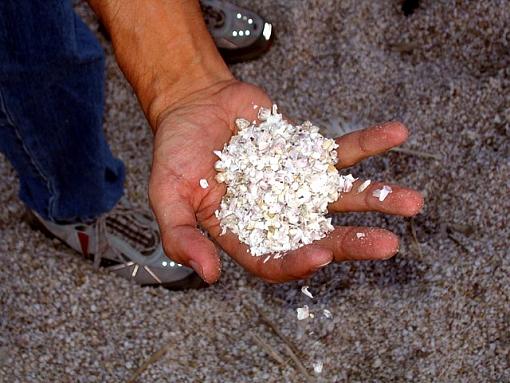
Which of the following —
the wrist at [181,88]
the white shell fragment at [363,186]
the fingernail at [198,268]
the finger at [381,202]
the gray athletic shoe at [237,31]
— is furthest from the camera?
the gray athletic shoe at [237,31]

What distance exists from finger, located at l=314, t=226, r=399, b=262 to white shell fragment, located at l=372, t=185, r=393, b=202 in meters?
0.08

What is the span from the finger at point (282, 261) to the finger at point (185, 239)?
0.15 m

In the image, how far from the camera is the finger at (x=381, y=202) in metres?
1.31

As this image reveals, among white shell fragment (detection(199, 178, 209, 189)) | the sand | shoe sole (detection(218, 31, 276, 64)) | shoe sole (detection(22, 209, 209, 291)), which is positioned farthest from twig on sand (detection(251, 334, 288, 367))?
shoe sole (detection(218, 31, 276, 64))

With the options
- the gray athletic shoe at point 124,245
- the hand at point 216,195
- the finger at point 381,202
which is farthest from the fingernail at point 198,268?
the gray athletic shoe at point 124,245

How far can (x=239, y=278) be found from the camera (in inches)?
72.1

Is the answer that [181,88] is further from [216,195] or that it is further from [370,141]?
[370,141]

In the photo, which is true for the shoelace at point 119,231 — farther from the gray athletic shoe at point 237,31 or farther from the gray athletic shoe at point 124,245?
the gray athletic shoe at point 237,31

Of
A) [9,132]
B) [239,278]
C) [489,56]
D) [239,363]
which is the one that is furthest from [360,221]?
[9,132]

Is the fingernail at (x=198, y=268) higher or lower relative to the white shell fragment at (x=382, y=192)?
lower

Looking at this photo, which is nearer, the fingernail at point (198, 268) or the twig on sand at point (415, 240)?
the fingernail at point (198, 268)

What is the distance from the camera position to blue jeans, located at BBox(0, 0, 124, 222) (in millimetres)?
1393

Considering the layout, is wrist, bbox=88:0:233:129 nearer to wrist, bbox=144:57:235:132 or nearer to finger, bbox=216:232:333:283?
wrist, bbox=144:57:235:132

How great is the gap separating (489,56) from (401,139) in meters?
0.79
